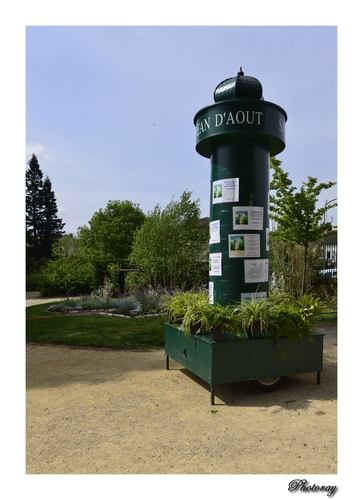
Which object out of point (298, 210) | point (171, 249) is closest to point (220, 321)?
point (298, 210)

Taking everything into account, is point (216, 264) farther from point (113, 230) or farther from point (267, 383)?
point (113, 230)

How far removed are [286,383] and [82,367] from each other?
11.6ft

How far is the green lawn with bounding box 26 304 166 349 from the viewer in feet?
27.1

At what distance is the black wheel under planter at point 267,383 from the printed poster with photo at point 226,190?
8.52ft

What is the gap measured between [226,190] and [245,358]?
2367 mm

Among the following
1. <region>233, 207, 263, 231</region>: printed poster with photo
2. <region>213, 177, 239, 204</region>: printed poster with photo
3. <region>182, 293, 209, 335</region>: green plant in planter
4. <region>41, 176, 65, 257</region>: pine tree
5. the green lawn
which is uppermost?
<region>41, 176, 65, 257</region>: pine tree

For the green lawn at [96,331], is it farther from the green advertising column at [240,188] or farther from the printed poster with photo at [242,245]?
the printed poster with photo at [242,245]

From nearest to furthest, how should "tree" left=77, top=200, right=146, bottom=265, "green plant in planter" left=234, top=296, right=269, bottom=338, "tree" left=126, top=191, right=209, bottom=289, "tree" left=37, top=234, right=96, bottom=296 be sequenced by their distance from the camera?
1. "green plant in planter" left=234, top=296, right=269, bottom=338
2. "tree" left=126, top=191, right=209, bottom=289
3. "tree" left=37, top=234, right=96, bottom=296
4. "tree" left=77, top=200, right=146, bottom=265

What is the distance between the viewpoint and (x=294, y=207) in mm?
12625

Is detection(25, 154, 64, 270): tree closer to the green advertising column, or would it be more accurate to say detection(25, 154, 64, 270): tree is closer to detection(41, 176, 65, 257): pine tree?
detection(41, 176, 65, 257): pine tree

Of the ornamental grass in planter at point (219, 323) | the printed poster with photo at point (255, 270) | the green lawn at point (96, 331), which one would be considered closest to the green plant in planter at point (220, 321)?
the ornamental grass in planter at point (219, 323)

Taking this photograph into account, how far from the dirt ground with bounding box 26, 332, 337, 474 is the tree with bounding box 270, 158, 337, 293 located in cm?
724

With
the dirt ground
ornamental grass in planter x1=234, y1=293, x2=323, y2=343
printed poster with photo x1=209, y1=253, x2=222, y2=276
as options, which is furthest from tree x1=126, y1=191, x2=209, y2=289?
ornamental grass in planter x1=234, y1=293, x2=323, y2=343
